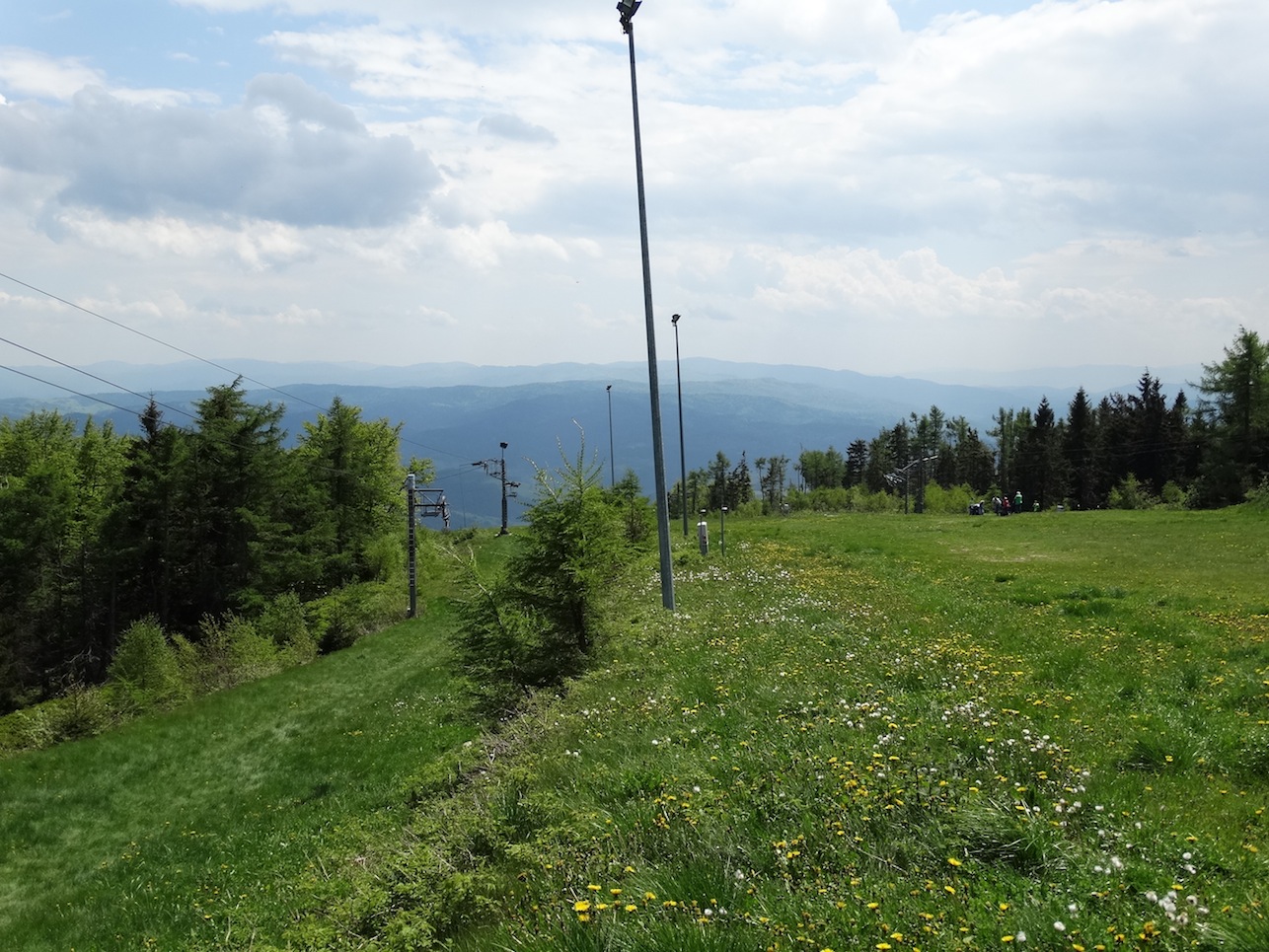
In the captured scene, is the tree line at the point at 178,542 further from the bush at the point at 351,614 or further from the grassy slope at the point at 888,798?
the grassy slope at the point at 888,798

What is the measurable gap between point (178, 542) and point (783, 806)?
5386cm

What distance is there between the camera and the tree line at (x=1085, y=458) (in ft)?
211

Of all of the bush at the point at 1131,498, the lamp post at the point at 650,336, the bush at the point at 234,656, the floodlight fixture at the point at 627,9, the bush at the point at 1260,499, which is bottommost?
the bush at the point at 234,656

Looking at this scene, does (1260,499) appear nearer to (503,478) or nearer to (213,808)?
(213,808)

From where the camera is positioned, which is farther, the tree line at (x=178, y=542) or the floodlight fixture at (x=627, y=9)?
the tree line at (x=178, y=542)

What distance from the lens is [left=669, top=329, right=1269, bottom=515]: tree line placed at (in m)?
64.4

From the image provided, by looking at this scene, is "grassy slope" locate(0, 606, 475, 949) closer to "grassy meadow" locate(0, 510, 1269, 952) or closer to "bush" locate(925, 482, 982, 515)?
"grassy meadow" locate(0, 510, 1269, 952)

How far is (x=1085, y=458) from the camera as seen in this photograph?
92188 millimetres

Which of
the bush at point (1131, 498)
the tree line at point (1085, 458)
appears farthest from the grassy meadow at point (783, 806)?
the bush at point (1131, 498)

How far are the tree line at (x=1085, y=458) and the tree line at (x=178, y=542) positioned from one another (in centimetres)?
2455

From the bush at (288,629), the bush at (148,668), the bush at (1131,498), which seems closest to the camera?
the bush at (148,668)

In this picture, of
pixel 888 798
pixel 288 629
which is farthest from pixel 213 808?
pixel 288 629

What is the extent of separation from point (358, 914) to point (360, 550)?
53.5m

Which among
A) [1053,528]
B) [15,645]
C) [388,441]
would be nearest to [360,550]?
[388,441]
